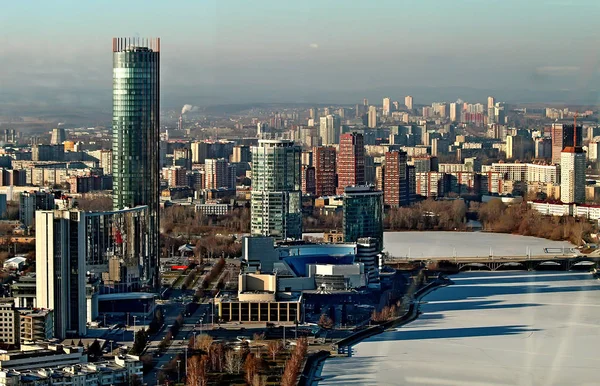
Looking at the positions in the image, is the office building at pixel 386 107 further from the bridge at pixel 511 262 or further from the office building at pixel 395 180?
the bridge at pixel 511 262

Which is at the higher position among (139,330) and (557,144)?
(557,144)

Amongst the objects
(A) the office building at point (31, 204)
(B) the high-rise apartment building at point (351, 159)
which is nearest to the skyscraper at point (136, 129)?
(A) the office building at point (31, 204)

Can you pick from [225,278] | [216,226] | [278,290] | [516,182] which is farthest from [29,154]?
[278,290]

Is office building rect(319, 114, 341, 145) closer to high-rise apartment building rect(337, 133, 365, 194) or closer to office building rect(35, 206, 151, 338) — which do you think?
high-rise apartment building rect(337, 133, 365, 194)

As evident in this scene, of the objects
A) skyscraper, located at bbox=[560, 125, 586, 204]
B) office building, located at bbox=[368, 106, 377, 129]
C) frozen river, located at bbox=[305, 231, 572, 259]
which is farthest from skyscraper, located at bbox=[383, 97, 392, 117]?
skyscraper, located at bbox=[560, 125, 586, 204]

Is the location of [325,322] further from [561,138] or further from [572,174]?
[572,174]

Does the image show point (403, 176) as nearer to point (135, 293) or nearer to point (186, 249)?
point (186, 249)

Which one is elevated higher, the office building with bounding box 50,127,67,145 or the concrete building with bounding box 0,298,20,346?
the office building with bounding box 50,127,67,145

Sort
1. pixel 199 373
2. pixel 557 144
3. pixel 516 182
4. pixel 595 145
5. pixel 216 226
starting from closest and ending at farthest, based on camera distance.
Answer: pixel 199 373 → pixel 595 145 → pixel 216 226 → pixel 557 144 → pixel 516 182
